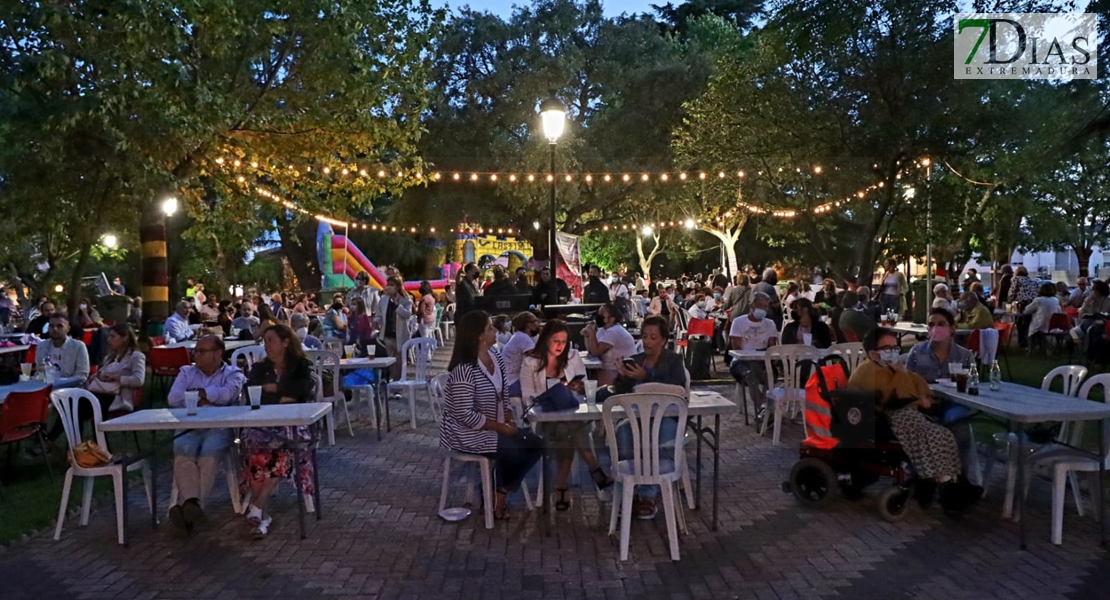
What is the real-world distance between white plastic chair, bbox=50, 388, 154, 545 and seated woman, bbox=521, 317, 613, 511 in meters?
2.45

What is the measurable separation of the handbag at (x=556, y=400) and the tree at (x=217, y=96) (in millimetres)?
6852

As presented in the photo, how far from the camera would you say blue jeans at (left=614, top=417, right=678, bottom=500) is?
5.25 m

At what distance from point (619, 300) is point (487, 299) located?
380 cm

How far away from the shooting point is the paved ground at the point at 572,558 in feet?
14.0

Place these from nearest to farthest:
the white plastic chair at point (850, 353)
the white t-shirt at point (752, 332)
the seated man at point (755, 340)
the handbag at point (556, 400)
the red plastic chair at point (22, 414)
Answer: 1. the handbag at point (556, 400)
2. the red plastic chair at point (22, 414)
3. the white plastic chair at point (850, 353)
4. the seated man at point (755, 340)
5. the white t-shirt at point (752, 332)

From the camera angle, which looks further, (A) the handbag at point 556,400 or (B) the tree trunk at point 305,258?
(B) the tree trunk at point 305,258

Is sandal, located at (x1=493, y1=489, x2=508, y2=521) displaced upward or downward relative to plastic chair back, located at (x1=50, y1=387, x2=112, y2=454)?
downward

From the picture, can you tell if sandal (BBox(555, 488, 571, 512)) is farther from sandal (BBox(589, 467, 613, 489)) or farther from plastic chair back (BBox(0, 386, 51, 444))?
plastic chair back (BBox(0, 386, 51, 444))

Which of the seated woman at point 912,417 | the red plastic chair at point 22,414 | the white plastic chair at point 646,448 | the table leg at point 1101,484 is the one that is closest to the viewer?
the white plastic chair at point 646,448

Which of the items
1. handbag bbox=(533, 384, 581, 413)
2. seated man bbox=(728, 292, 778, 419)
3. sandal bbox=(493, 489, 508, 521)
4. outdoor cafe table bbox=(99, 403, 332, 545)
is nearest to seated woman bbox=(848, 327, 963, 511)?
handbag bbox=(533, 384, 581, 413)

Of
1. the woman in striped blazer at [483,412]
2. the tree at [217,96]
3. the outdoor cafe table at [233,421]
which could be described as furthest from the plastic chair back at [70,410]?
the tree at [217,96]

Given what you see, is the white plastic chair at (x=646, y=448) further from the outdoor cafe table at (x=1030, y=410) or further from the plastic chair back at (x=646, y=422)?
the outdoor cafe table at (x=1030, y=410)

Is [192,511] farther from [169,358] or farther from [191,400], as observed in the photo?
[169,358]

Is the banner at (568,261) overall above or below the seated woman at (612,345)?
above
